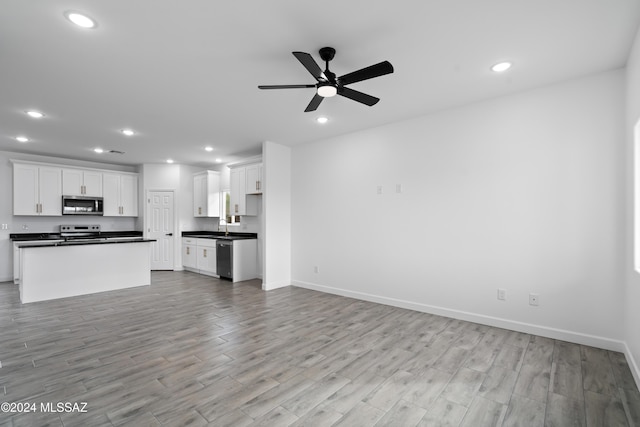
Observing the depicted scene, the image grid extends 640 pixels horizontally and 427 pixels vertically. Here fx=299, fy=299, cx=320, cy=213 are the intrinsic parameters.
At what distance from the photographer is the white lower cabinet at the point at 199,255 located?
680 centimetres

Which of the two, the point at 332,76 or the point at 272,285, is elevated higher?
the point at 332,76

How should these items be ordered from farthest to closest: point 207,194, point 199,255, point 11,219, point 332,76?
point 207,194
point 199,255
point 11,219
point 332,76

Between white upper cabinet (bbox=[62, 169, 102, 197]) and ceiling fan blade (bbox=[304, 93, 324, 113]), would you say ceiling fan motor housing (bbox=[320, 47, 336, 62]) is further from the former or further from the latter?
white upper cabinet (bbox=[62, 169, 102, 197])

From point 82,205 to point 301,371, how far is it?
6.98 metres

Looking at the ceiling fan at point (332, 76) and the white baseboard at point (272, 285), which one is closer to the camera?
the ceiling fan at point (332, 76)

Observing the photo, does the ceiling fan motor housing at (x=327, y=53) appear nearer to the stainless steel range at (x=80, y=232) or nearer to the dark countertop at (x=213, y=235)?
the dark countertop at (x=213, y=235)

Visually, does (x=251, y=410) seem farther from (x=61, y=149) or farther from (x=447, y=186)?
(x=61, y=149)

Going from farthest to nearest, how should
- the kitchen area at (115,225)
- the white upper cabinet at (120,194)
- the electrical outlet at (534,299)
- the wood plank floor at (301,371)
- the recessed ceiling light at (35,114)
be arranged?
the white upper cabinet at (120,194) → the kitchen area at (115,225) → the recessed ceiling light at (35,114) → the electrical outlet at (534,299) → the wood plank floor at (301,371)

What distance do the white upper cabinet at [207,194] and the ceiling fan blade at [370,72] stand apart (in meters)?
5.82

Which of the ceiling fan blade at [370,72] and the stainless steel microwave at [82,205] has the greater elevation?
the ceiling fan blade at [370,72]

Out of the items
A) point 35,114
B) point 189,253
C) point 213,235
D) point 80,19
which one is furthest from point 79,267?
point 80,19

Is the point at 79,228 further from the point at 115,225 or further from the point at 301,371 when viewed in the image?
the point at 301,371

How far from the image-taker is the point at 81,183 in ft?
22.5

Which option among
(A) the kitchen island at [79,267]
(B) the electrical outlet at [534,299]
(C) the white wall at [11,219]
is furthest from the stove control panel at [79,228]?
(B) the electrical outlet at [534,299]
